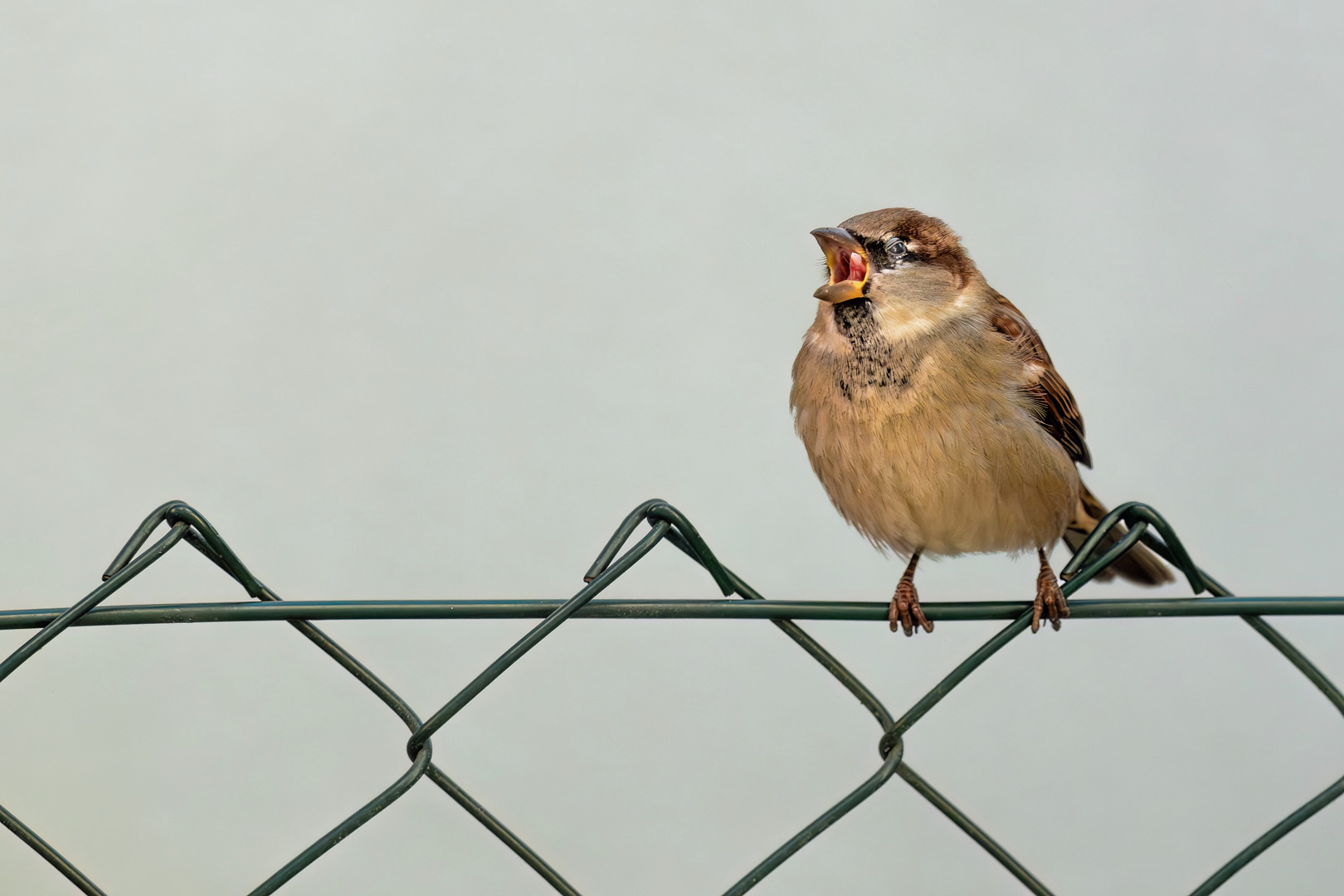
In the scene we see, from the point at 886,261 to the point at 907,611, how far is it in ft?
0.92

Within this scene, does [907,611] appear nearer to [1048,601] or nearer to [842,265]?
[1048,601]

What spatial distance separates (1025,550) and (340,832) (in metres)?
0.56

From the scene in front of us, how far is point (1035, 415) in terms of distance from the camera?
0.77 m

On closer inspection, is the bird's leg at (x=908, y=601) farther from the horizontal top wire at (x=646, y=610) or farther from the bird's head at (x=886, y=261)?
the bird's head at (x=886, y=261)

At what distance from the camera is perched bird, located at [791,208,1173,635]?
2.40 ft

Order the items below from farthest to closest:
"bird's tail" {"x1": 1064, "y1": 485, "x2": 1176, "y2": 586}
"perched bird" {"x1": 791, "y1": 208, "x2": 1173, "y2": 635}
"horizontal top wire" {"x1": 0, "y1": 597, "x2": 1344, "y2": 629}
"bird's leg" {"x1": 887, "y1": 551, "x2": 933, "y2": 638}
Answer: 1. "bird's tail" {"x1": 1064, "y1": 485, "x2": 1176, "y2": 586}
2. "perched bird" {"x1": 791, "y1": 208, "x2": 1173, "y2": 635}
3. "bird's leg" {"x1": 887, "y1": 551, "x2": 933, "y2": 638}
4. "horizontal top wire" {"x1": 0, "y1": 597, "x2": 1344, "y2": 629}

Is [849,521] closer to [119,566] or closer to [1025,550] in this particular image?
[1025,550]

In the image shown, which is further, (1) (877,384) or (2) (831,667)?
(1) (877,384)

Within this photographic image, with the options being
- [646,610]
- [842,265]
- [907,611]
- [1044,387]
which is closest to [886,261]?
[842,265]

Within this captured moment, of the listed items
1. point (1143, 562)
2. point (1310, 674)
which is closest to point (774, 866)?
point (1310, 674)

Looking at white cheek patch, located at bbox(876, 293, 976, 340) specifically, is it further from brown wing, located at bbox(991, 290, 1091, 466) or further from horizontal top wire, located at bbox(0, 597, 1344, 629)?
horizontal top wire, located at bbox(0, 597, 1344, 629)

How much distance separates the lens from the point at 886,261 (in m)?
0.78

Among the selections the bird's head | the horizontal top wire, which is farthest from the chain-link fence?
the bird's head

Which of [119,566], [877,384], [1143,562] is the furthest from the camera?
[1143,562]
